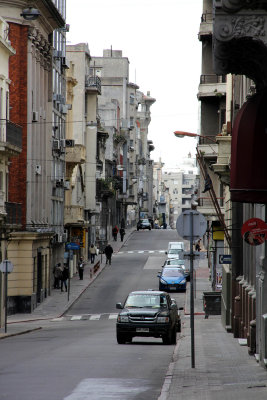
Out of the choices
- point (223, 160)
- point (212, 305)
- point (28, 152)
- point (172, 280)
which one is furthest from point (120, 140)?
point (223, 160)

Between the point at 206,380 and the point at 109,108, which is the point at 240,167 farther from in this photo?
the point at 109,108

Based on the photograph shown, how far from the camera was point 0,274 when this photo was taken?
38.4 metres

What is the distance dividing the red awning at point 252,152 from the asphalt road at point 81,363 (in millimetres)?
3466

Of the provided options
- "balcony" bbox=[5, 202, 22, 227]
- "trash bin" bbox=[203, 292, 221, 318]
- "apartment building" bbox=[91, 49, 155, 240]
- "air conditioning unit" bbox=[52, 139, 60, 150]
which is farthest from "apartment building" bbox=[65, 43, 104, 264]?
"trash bin" bbox=[203, 292, 221, 318]

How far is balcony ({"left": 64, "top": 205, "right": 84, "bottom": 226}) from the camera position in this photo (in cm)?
6903

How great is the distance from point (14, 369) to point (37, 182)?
32.7 metres

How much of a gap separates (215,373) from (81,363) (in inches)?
140

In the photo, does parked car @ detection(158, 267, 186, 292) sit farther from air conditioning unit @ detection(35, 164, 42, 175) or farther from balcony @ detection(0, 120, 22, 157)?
balcony @ detection(0, 120, 22, 157)

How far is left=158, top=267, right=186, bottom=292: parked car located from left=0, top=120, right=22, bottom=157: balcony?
1811 centimetres

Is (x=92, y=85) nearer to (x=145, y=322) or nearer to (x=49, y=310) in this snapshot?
(x=49, y=310)

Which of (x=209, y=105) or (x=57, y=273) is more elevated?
(x=209, y=105)

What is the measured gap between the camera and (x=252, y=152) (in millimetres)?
15047

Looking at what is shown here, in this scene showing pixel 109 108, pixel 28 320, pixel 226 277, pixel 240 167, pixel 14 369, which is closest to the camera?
pixel 240 167

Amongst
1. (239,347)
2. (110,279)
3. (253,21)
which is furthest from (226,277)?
(110,279)
